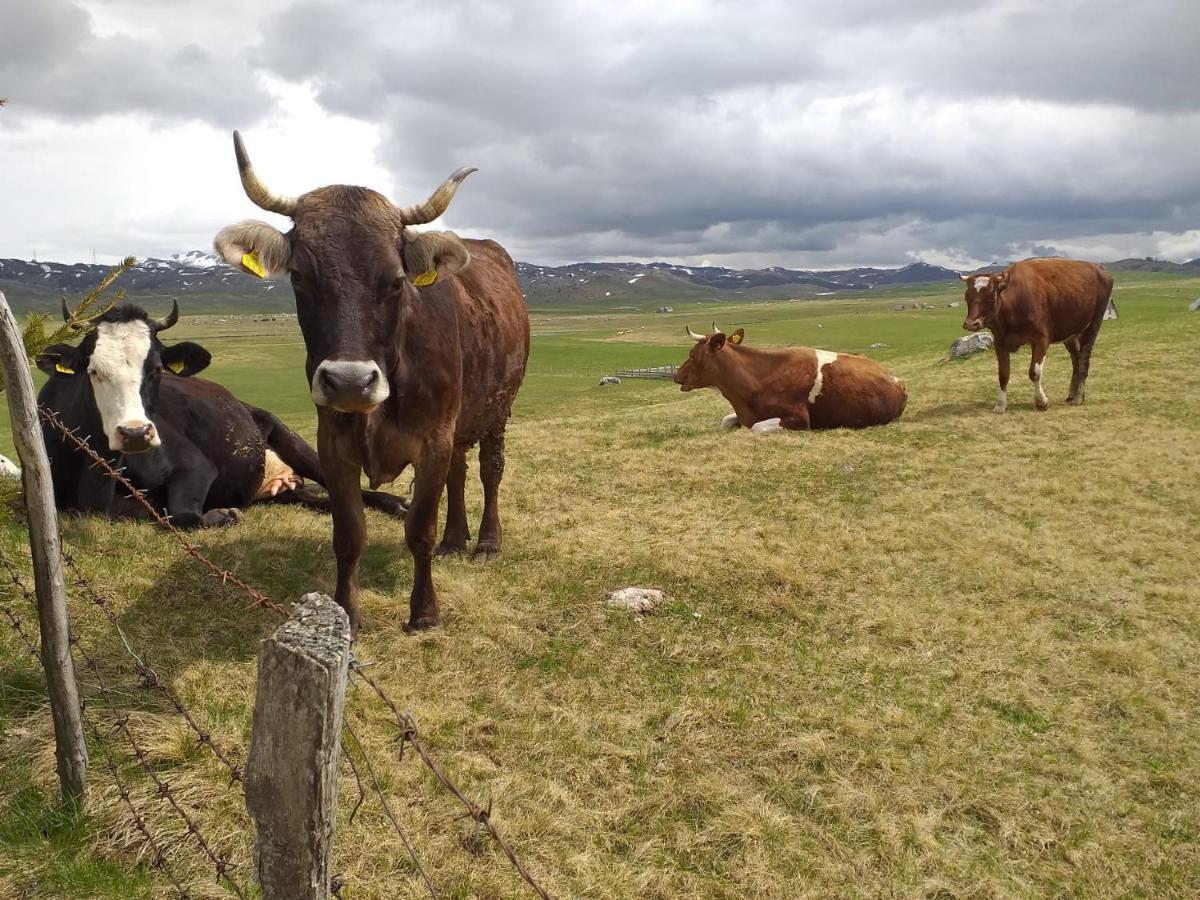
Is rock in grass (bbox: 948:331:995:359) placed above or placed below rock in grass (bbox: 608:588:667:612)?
above

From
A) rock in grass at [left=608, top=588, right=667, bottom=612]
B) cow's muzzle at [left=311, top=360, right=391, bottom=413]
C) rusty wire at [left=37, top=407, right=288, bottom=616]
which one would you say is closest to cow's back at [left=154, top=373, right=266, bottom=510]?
rusty wire at [left=37, top=407, right=288, bottom=616]

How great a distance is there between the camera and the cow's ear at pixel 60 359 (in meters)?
7.86

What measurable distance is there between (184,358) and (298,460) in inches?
74.0

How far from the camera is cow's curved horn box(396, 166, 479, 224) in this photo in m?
5.39

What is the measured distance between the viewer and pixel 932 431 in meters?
13.7

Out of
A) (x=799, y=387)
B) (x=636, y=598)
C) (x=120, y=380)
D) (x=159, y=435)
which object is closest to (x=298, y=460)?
(x=159, y=435)

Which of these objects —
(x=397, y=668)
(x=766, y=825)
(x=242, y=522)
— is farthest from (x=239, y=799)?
(x=242, y=522)

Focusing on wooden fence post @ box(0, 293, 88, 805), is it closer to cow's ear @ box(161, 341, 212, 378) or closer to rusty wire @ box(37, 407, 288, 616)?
rusty wire @ box(37, 407, 288, 616)

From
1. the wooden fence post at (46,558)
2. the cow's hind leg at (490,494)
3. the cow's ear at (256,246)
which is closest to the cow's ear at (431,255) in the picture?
the cow's ear at (256,246)

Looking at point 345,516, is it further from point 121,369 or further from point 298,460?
point 298,460

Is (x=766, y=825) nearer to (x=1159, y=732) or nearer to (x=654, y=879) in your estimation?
(x=654, y=879)

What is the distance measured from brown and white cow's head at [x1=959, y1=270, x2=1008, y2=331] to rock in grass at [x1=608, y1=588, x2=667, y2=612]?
9.87m

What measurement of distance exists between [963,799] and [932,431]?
33.1 feet

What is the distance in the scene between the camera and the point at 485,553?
8.24m
